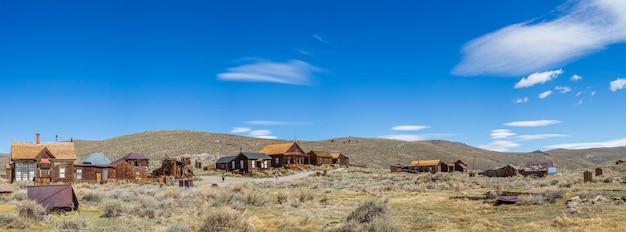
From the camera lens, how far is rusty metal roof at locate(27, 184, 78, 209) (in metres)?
15.6

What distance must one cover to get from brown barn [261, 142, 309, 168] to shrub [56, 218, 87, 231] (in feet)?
189

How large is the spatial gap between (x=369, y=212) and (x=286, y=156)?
59224mm

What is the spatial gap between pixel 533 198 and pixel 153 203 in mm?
16485

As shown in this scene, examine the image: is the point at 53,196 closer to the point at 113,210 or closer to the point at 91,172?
the point at 113,210

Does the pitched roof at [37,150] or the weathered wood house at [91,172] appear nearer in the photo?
the pitched roof at [37,150]

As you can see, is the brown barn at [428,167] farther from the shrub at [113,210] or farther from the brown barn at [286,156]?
the shrub at [113,210]

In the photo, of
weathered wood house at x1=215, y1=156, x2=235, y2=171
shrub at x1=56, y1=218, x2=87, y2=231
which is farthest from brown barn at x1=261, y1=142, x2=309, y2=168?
shrub at x1=56, y1=218, x2=87, y2=231

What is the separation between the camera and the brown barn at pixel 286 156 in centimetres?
A: 7350

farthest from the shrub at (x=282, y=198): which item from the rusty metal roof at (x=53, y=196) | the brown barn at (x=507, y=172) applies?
the brown barn at (x=507, y=172)

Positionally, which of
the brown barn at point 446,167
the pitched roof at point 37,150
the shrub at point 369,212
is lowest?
the brown barn at point 446,167

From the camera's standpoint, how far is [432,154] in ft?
431

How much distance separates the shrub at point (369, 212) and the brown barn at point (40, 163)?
36735 millimetres

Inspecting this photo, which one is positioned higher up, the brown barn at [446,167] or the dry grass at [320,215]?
the dry grass at [320,215]

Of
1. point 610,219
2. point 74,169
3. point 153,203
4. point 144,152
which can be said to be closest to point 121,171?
point 74,169
